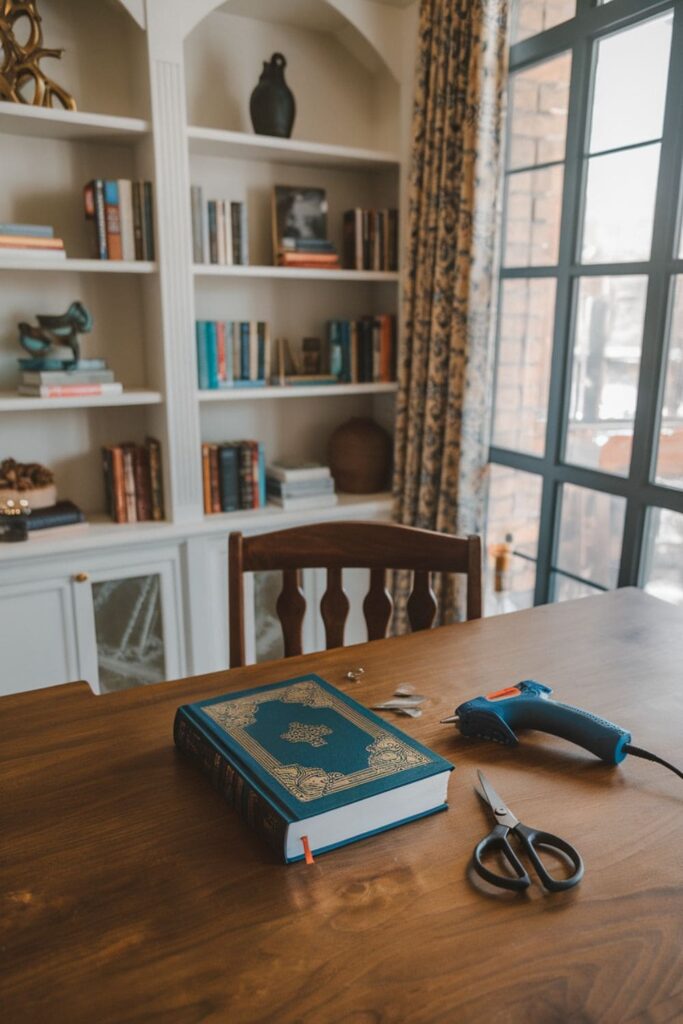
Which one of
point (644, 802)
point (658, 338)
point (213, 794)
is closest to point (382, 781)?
point (213, 794)

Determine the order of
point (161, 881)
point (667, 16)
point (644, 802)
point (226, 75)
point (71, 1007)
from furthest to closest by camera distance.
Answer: point (226, 75) < point (667, 16) < point (644, 802) < point (161, 881) < point (71, 1007)

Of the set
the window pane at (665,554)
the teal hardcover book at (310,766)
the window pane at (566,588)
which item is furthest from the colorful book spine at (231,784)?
the window pane at (566,588)

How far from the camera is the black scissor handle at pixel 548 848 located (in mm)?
746

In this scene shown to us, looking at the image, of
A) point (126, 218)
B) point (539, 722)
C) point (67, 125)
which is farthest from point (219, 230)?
point (539, 722)

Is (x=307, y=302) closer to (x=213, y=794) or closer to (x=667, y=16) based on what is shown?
(x=667, y=16)

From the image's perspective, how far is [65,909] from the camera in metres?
0.72

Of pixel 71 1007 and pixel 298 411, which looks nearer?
pixel 71 1007

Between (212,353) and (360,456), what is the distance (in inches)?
25.9

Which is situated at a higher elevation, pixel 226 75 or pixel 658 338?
pixel 226 75

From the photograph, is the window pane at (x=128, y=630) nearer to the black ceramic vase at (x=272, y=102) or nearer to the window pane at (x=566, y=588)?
the window pane at (x=566, y=588)

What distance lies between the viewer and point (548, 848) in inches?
31.8

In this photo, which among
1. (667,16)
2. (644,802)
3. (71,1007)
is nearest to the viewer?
(71,1007)

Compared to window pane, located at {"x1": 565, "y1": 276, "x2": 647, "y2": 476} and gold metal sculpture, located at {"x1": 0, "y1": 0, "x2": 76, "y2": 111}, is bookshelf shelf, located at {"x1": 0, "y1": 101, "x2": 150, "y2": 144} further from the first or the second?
window pane, located at {"x1": 565, "y1": 276, "x2": 647, "y2": 476}

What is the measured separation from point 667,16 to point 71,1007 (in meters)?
2.34
